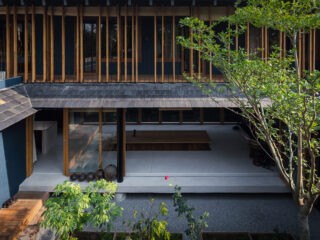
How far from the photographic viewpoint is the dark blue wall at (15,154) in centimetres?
1013

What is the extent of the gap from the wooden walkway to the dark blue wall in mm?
453

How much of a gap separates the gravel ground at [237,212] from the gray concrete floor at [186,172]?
26 centimetres

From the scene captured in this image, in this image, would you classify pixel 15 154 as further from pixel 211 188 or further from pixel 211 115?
pixel 211 115

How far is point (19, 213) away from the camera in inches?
357

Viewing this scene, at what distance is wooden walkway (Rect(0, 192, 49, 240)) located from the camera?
8.05 metres

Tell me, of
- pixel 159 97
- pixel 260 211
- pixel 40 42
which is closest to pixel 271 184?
pixel 260 211

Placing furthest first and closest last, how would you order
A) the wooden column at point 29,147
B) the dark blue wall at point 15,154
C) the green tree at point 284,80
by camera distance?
the wooden column at point 29,147 → the dark blue wall at point 15,154 → the green tree at point 284,80

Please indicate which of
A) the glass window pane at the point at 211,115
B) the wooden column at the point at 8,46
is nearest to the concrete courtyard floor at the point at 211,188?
the wooden column at the point at 8,46

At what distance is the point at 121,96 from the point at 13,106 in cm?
297

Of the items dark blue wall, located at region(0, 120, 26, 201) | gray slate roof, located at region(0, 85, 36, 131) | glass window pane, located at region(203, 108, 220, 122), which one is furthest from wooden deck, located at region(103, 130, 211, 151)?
gray slate roof, located at region(0, 85, 36, 131)

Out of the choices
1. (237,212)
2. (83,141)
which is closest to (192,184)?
(237,212)

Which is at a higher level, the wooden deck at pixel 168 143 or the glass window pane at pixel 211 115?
the glass window pane at pixel 211 115

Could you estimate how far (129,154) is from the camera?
14.2m

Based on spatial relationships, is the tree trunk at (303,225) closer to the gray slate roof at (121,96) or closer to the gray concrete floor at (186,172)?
the gray concrete floor at (186,172)
